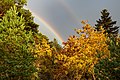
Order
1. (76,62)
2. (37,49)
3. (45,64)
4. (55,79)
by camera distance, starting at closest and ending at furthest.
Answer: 1. (76,62)
2. (37,49)
3. (45,64)
4. (55,79)

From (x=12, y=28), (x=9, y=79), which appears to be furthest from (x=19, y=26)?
(x=9, y=79)

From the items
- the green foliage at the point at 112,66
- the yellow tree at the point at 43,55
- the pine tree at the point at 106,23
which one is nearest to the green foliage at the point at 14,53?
the yellow tree at the point at 43,55

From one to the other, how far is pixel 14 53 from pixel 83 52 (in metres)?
9.17

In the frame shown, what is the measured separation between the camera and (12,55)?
95.2 feet

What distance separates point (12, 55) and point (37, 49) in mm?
8303

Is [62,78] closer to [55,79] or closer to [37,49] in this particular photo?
[55,79]

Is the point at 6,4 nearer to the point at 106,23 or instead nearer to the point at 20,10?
the point at 20,10

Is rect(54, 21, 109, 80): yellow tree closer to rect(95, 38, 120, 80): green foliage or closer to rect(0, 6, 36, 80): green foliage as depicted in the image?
rect(0, 6, 36, 80): green foliage

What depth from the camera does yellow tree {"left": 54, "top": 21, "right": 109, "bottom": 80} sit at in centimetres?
3444

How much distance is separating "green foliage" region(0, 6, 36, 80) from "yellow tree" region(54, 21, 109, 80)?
693cm

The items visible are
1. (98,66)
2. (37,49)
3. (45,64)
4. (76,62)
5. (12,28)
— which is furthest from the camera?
(45,64)

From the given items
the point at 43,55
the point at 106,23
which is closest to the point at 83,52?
the point at 43,55

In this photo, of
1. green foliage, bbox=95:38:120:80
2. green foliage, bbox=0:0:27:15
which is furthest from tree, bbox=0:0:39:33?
green foliage, bbox=95:38:120:80

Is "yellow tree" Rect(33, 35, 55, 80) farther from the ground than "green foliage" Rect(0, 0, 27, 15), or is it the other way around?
"green foliage" Rect(0, 0, 27, 15)
